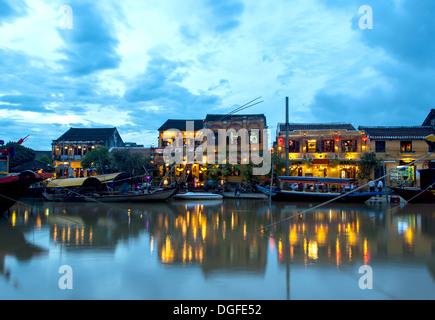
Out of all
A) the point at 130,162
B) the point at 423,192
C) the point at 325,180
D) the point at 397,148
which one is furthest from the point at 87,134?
the point at 423,192

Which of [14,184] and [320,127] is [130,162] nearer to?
[14,184]

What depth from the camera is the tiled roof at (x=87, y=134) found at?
45.9 meters

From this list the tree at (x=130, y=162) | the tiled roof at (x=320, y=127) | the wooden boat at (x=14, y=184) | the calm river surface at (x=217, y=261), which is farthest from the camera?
the tiled roof at (x=320, y=127)

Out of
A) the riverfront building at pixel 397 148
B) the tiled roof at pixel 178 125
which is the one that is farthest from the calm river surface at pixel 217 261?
the tiled roof at pixel 178 125

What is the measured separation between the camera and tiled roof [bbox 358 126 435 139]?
32719mm

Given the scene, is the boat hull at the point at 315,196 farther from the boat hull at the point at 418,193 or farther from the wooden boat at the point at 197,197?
the wooden boat at the point at 197,197

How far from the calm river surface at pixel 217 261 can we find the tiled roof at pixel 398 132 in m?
22.7

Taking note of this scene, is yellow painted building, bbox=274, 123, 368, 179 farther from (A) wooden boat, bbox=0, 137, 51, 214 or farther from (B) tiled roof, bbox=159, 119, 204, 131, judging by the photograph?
(A) wooden boat, bbox=0, 137, 51, 214

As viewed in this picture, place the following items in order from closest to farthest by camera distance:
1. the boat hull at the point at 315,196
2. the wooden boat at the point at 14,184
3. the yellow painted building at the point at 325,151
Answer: the wooden boat at the point at 14,184 → the boat hull at the point at 315,196 → the yellow painted building at the point at 325,151

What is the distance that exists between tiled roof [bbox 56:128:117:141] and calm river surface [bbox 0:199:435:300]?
Answer: 35.0m

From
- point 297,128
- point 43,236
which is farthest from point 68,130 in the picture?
point 43,236

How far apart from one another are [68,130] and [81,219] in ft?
123

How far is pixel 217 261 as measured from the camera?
766cm
